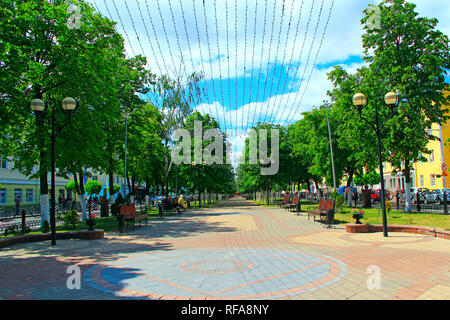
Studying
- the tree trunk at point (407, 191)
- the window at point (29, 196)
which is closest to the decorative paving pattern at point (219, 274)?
the tree trunk at point (407, 191)

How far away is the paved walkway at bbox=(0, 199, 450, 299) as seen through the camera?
17.3 feet

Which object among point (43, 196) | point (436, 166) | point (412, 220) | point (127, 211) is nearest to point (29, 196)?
point (43, 196)

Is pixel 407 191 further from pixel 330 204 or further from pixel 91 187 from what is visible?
pixel 91 187

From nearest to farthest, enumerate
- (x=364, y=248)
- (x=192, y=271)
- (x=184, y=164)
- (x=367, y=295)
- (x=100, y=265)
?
1. (x=367, y=295)
2. (x=192, y=271)
3. (x=100, y=265)
4. (x=364, y=248)
5. (x=184, y=164)

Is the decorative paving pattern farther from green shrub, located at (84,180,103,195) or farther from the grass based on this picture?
green shrub, located at (84,180,103,195)

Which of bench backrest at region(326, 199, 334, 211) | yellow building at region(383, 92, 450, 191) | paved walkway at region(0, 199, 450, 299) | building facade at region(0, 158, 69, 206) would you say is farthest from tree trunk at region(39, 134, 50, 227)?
yellow building at region(383, 92, 450, 191)

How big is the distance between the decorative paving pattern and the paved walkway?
0.02m

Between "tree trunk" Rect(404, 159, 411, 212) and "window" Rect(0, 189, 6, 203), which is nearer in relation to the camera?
"tree trunk" Rect(404, 159, 411, 212)

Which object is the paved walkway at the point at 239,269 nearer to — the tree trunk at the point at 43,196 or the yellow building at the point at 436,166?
the tree trunk at the point at 43,196

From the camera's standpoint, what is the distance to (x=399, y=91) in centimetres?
2117

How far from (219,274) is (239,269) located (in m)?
0.54
